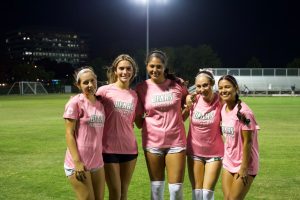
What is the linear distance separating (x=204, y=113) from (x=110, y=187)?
4.94ft

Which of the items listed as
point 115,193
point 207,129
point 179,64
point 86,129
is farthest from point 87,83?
point 179,64

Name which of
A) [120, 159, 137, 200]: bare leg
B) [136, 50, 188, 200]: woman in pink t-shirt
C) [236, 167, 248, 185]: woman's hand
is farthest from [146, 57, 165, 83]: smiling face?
[236, 167, 248, 185]: woman's hand

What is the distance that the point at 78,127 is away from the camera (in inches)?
194

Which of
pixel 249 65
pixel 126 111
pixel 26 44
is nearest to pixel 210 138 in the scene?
pixel 126 111

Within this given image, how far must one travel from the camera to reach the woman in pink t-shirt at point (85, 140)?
4.87 m

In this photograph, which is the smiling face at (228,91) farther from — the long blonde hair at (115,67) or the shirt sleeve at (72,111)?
the shirt sleeve at (72,111)

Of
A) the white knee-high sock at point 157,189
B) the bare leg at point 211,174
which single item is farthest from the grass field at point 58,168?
the bare leg at point 211,174

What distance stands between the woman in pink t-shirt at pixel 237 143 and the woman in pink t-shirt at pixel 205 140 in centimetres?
29

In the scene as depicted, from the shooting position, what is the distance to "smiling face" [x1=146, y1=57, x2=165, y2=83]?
5.57 meters

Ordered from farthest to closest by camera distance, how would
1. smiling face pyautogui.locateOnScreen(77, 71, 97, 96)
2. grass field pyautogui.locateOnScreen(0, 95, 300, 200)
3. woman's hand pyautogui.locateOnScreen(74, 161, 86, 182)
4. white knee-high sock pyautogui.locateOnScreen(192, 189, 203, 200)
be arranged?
grass field pyautogui.locateOnScreen(0, 95, 300, 200) < white knee-high sock pyautogui.locateOnScreen(192, 189, 203, 200) < smiling face pyautogui.locateOnScreen(77, 71, 97, 96) < woman's hand pyautogui.locateOnScreen(74, 161, 86, 182)

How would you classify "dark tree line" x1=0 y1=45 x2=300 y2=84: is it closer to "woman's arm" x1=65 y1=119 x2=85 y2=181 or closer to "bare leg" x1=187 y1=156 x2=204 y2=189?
"bare leg" x1=187 y1=156 x2=204 y2=189

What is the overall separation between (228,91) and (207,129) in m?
0.66

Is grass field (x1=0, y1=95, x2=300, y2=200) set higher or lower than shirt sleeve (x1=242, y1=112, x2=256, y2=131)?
lower

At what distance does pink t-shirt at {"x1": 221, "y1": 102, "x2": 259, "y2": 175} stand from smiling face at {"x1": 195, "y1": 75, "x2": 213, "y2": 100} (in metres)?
0.49
